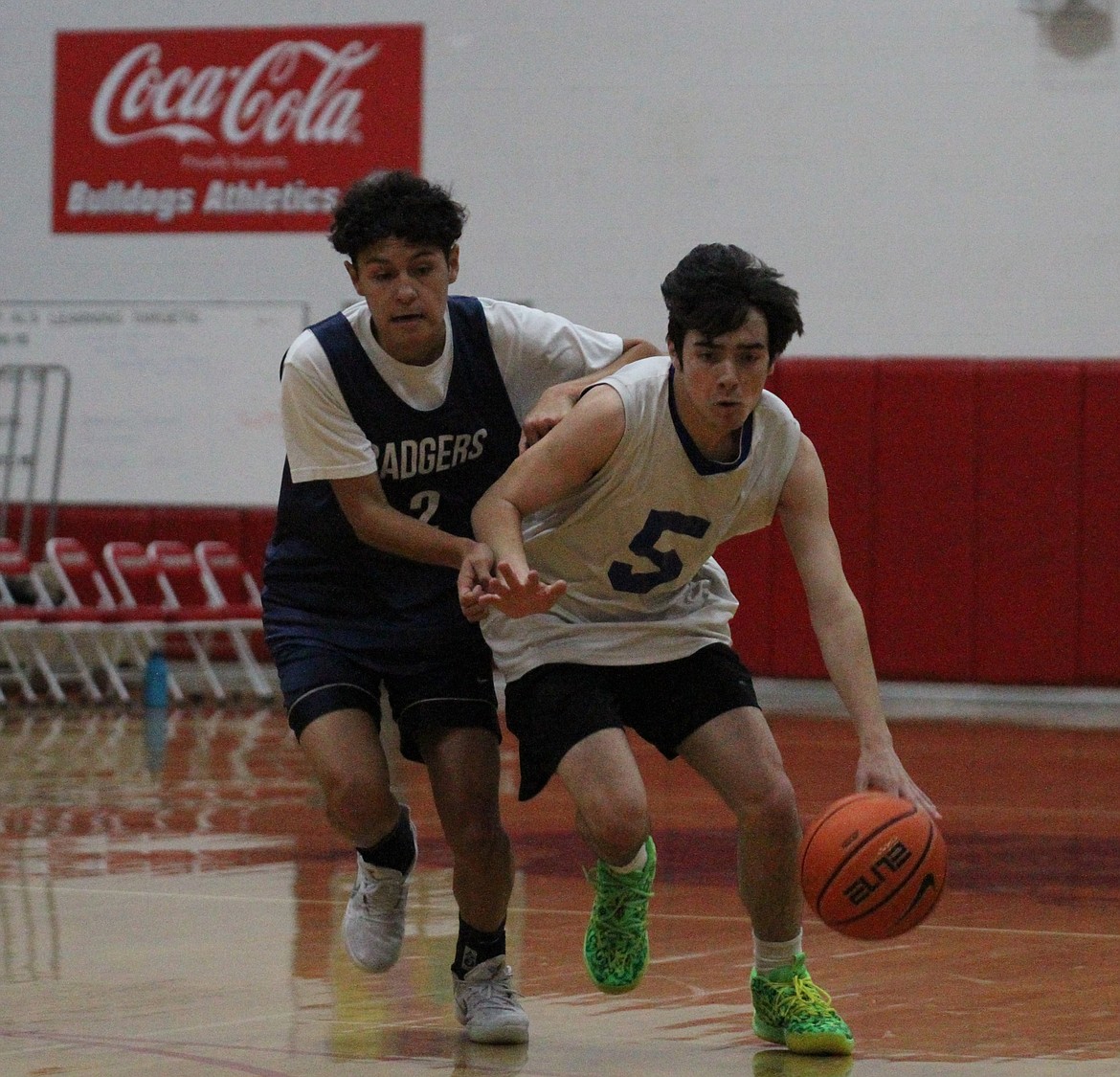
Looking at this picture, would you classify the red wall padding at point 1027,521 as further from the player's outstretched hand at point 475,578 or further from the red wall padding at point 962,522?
the player's outstretched hand at point 475,578

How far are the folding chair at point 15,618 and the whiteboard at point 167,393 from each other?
166cm

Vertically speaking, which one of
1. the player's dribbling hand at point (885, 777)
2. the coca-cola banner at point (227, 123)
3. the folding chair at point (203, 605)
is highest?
the coca-cola banner at point (227, 123)

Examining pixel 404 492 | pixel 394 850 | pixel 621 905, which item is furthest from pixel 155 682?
pixel 621 905

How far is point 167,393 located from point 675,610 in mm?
11236

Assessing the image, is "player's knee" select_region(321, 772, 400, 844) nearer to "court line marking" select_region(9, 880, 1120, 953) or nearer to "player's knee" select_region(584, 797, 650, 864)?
"player's knee" select_region(584, 797, 650, 864)

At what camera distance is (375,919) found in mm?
4270

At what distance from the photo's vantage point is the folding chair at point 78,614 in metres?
12.7

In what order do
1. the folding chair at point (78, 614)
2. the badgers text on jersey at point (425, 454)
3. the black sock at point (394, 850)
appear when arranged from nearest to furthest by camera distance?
1. the badgers text on jersey at point (425, 454)
2. the black sock at point (394, 850)
3. the folding chair at point (78, 614)

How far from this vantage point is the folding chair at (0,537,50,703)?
12.4 metres

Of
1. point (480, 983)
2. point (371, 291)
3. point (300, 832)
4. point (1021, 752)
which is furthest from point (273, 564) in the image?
point (1021, 752)

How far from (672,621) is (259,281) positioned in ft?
37.2

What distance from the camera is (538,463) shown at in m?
3.92

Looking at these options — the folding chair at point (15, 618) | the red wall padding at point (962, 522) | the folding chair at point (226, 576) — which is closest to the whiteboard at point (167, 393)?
the folding chair at point (226, 576)

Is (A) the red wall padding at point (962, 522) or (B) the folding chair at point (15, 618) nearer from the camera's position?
(B) the folding chair at point (15, 618)
